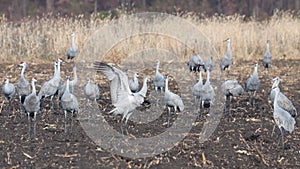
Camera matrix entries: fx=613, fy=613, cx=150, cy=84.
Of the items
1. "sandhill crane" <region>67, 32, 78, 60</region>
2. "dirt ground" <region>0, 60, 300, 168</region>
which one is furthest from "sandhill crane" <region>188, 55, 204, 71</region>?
"sandhill crane" <region>67, 32, 78, 60</region>

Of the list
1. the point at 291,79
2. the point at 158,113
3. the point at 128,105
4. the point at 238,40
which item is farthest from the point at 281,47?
the point at 128,105

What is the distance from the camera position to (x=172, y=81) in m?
13.0

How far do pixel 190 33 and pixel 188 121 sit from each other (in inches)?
323

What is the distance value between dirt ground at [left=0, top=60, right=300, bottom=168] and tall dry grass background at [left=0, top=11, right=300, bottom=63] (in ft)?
18.5

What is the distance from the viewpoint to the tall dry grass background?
15852mm

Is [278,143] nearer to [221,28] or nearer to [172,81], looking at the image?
[172,81]

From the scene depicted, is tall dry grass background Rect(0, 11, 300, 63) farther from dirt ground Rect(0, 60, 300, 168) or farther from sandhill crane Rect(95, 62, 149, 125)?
sandhill crane Rect(95, 62, 149, 125)

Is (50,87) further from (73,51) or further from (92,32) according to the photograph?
(92,32)

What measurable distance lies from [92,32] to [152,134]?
8393mm

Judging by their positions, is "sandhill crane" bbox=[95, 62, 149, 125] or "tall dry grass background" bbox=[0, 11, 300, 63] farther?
"tall dry grass background" bbox=[0, 11, 300, 63]

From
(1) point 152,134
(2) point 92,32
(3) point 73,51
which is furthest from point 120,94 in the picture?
(2) point 92,32

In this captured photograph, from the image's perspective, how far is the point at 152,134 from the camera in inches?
332

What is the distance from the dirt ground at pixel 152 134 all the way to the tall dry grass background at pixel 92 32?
5633 mm

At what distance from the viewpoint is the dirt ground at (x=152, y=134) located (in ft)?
23.2
